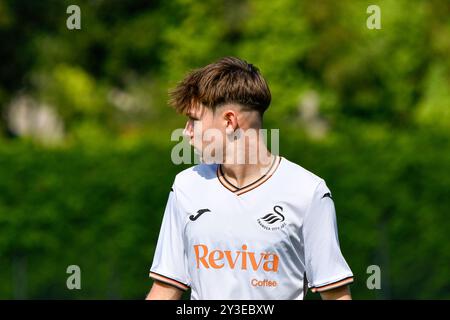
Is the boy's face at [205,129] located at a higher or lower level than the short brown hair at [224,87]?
lower

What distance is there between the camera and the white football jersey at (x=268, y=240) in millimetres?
4012

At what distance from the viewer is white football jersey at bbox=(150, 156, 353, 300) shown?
13.2ft

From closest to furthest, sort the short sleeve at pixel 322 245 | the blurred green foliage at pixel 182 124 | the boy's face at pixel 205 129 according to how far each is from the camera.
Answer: the short sleeve at pixel 322 245
the boy's face at pixel 205 129
the blurred green foliage at pixel 182 124

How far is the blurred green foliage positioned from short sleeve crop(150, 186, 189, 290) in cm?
982

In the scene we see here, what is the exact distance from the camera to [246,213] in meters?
4.09

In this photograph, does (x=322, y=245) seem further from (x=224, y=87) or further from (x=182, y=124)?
(x=182, y=124)

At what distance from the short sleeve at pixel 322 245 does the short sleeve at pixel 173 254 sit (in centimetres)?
57

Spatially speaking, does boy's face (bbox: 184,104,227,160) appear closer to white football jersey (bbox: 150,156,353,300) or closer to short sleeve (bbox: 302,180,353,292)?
white football jersey (bbox: 150,156,353,300)

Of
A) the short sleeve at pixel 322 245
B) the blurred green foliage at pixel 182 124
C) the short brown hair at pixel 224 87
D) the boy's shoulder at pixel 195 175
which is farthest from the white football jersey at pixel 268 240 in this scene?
the blurred green foliage at pixel 182 124

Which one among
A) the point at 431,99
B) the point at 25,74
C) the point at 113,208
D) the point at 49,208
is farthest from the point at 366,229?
the point at 25,74

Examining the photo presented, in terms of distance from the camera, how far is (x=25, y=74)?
133ft

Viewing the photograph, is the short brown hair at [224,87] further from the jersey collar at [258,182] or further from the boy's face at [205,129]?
the jersey collar at [258,182]
